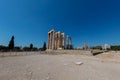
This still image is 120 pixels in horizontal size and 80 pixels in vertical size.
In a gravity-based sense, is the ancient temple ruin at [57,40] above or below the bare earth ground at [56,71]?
above

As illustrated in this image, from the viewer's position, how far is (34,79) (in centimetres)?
546

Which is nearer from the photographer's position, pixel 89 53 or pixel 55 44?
pixel 89 53

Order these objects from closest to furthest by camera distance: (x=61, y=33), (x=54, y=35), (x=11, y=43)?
(x=54, y=35) < (x=61, y=33) < (x=11, y=43)

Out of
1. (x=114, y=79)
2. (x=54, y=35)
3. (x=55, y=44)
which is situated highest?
(x=54, y=35)

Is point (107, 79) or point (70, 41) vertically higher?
point (70, 41)

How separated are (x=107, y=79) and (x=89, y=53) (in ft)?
63.7

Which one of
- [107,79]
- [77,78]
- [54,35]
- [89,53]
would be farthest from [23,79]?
[54,35]

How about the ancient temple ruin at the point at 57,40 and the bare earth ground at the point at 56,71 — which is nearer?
the bare earth ground at the point at 56,71

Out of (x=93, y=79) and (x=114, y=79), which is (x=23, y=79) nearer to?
(x=93, y=79)

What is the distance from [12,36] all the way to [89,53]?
45.5m

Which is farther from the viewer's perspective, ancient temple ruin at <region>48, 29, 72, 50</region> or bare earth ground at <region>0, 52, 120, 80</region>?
ancient temple ruin at <region>48, 29, 72, 50</region>

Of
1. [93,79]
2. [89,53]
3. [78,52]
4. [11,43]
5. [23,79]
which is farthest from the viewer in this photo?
[11,43]

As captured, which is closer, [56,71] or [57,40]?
[56,71]

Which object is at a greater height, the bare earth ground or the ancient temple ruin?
the ancient temple ruin
